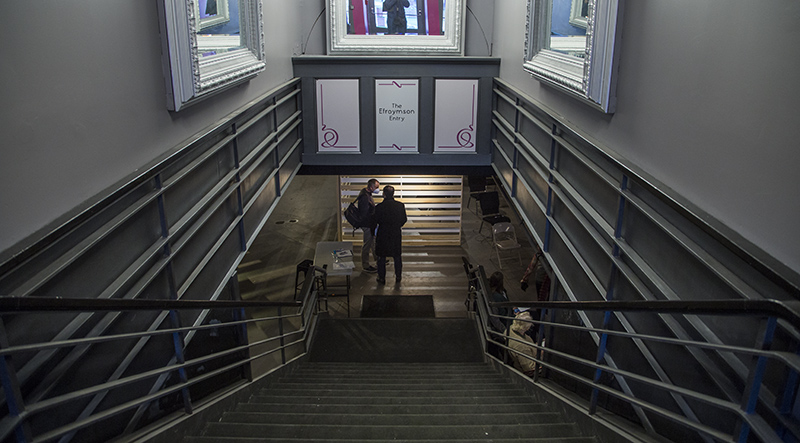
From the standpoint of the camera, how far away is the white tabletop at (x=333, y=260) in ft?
23.5

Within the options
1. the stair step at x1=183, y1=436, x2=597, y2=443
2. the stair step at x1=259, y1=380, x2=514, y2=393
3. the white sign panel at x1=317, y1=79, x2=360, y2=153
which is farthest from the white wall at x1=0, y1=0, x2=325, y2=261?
the white sign panel at x1=317, y1=79, x2=360, y2=153

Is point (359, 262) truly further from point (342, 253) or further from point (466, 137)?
point (466, 137)

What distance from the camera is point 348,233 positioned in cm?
Result: 1038

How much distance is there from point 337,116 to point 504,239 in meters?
4.06

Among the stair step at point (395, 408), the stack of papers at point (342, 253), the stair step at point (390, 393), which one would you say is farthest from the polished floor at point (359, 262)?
the stair step at point (395, 408)

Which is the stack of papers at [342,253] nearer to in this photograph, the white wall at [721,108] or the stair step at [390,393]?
the stair step at [390,393]

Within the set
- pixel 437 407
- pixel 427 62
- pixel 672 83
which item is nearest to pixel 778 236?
pixel 672 83

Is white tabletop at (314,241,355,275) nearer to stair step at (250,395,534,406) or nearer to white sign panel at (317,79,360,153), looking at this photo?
white sign panel at (317,79,360,153)

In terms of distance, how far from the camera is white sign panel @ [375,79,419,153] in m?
6.82

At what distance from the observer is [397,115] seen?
691cm

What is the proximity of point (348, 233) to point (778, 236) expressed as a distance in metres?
8.80

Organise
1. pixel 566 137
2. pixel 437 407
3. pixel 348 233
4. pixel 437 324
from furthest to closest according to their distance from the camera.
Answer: pixel 348 233 < pixel 437 324 < pixel 566 137 < pixel 437 407

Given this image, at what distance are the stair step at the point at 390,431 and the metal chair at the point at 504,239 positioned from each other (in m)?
6.42

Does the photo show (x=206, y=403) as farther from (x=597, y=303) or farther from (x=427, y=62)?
(x=427, y=62)
